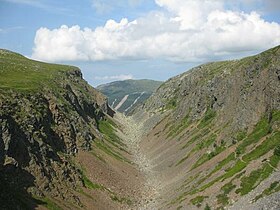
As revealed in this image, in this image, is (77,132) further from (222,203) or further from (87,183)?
(222,203)

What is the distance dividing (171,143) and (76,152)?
43.6 meters

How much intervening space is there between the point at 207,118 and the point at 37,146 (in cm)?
6642

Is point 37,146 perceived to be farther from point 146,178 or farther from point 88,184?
point 146,178

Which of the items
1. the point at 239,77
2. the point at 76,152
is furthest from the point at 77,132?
the point at 239,77

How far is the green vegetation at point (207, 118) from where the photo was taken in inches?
5112

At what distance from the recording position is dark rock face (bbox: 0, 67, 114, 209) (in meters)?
69.6

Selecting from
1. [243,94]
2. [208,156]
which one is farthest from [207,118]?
[208,156]

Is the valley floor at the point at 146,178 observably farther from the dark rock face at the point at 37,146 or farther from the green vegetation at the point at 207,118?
the green vegetation at the point at 207,118

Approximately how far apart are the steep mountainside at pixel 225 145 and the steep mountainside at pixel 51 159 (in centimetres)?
1265

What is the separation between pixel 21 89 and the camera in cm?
10044

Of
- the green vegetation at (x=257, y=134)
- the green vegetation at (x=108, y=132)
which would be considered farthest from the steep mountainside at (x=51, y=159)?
the green vegetation at (x=257, y=134)

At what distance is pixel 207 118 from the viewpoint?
436 ft

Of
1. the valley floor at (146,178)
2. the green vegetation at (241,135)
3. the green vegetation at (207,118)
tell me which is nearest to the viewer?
the valley floor at (146,178)

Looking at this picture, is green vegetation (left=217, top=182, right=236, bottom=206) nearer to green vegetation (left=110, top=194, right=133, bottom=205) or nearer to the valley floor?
the valley floor
